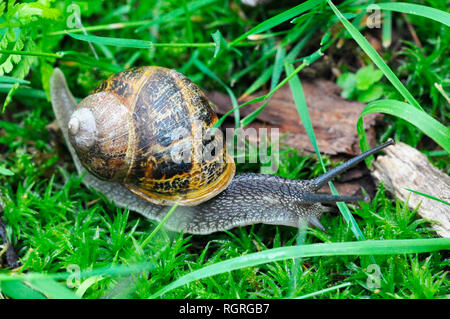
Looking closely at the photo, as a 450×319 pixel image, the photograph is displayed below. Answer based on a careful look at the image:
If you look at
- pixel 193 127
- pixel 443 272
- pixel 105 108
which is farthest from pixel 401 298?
pixel 105 108

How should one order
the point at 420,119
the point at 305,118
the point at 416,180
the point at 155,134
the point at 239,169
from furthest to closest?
the point at 239,169 → the point at 305,118 → the point at 416,180 → the point at 155,134 → the point at 420,119

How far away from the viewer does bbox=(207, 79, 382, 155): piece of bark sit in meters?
3.23

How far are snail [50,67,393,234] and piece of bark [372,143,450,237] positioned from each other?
0.31 metres

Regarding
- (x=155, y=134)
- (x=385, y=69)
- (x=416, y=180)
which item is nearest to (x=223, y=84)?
(x=155, y=134)

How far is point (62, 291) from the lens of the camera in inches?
80.5

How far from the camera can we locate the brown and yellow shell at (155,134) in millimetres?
2660

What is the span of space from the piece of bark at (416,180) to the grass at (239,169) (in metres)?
0.10

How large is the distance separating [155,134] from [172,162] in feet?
0.74

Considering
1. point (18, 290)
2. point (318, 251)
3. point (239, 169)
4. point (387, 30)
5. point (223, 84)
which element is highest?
point (387, 30)

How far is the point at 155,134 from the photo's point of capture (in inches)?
105

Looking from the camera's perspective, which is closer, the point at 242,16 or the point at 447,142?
the point at 447,142

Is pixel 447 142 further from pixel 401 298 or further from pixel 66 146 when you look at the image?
pixel 66 146

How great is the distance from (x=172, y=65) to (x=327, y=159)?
169 cm

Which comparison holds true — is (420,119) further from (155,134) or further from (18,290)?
(18,290)
